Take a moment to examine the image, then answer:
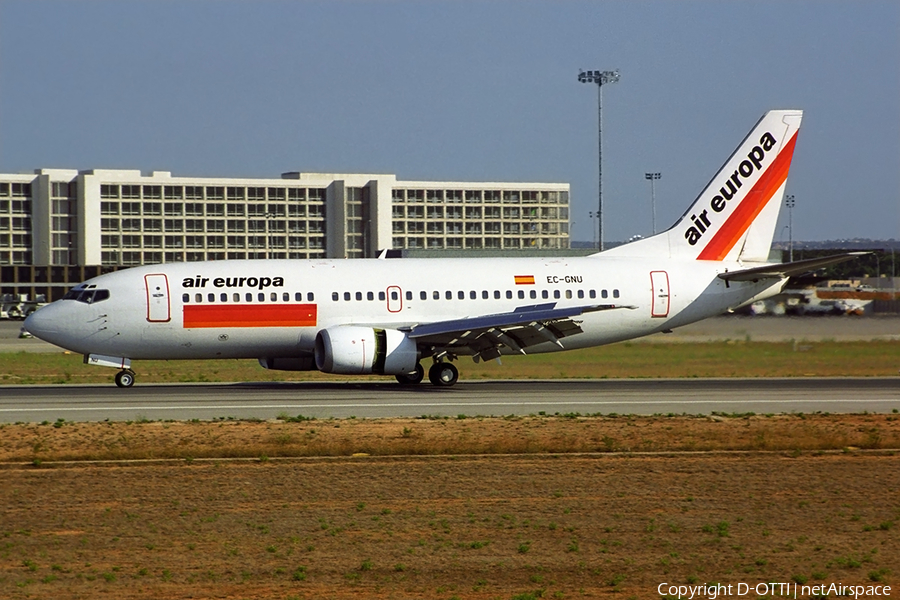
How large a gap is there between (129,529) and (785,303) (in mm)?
55379

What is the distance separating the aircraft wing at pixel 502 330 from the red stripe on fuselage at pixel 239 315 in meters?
3.73

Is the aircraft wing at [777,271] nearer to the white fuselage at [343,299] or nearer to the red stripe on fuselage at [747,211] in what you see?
the white fuselage at [343,299]

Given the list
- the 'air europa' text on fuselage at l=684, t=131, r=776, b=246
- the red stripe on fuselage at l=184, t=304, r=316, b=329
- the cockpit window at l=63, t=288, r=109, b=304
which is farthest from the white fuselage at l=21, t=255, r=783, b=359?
the 'air europa' text on fuselage at l=684, t=131, r=776, b=246

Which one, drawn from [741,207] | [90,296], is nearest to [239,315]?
[90,296]

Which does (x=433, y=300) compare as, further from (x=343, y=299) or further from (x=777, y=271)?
(x=777, y=271)

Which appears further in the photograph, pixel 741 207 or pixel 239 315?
pixel 741 207

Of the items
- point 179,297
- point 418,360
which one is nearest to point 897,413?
point 418,360

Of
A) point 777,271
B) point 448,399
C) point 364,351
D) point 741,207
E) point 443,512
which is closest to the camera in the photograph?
point 443,512

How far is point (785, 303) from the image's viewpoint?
65562 millimetres

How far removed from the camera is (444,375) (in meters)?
34.8

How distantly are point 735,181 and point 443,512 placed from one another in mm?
25422

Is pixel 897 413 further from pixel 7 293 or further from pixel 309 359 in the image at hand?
pixel 7 293

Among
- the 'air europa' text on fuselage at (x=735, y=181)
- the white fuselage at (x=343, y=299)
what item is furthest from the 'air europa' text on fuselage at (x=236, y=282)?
the 'air europa' text on fuselage at (x=735, y=181)

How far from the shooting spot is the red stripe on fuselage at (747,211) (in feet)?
127
